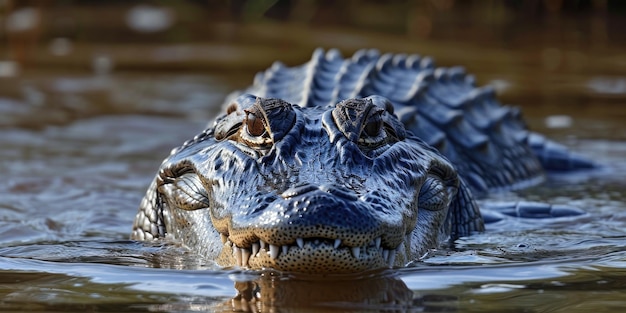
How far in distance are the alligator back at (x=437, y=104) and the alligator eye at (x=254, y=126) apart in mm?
1527

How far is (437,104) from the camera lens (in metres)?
5.75

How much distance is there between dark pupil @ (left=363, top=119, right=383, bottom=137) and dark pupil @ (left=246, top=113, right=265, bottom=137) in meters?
0.35

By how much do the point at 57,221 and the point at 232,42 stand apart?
7.86 metres

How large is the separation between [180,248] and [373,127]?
857 mm

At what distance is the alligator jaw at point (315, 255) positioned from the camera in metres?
2.93

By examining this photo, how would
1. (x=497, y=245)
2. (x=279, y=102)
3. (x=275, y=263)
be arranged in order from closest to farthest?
(x=275, y=263)
(x=279, y=102)
(x=497, y=245)

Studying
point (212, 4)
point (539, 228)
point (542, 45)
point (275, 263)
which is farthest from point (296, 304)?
point (212, 4)

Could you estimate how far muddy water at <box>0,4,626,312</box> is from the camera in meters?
2.91

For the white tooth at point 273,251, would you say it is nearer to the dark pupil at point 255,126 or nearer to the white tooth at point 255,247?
the white tooth at point 255,247

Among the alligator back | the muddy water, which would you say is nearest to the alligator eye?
the muddy water

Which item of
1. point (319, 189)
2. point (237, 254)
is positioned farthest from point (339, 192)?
point (237, 254)

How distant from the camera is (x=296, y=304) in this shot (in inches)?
111

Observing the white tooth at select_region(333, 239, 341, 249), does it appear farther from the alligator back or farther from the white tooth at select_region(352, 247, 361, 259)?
the alligator back

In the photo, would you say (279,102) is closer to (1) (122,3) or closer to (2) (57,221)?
(2) (57,221)
